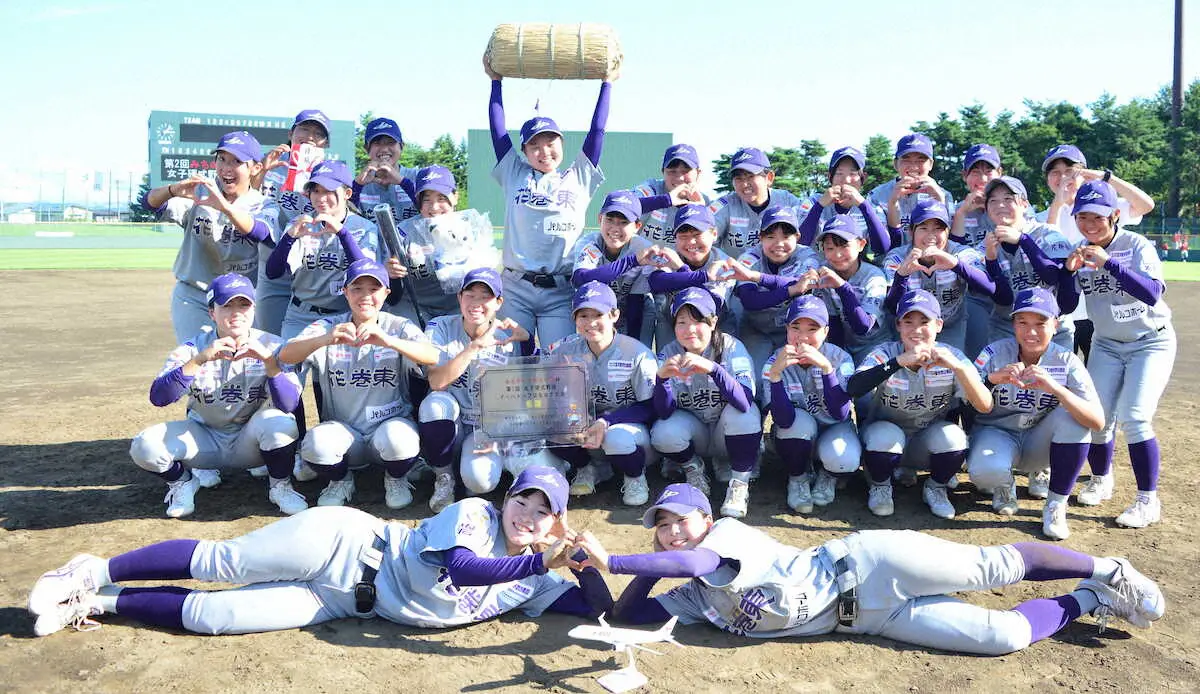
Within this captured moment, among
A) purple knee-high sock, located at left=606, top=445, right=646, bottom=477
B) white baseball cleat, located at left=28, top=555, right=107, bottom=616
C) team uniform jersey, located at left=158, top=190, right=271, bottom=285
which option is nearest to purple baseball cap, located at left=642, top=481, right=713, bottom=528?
purple knee-high sock, located at left=606, top=445, right=646, bottom=477

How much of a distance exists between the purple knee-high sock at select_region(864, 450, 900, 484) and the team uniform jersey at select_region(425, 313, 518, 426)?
2213 millimetres

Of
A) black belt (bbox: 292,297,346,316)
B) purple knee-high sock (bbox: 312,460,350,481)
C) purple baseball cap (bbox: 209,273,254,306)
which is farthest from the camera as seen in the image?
black belt (bbox: 292,297,346,316)

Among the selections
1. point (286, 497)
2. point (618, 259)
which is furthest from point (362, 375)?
point (618, 259)

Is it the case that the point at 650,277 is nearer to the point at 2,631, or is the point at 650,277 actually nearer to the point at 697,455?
the point at 697,455

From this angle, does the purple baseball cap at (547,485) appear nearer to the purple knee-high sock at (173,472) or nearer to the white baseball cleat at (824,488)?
the white baseball cleat at (824,488)

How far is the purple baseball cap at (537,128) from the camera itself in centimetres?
621

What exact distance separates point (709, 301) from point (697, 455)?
1.00 meters

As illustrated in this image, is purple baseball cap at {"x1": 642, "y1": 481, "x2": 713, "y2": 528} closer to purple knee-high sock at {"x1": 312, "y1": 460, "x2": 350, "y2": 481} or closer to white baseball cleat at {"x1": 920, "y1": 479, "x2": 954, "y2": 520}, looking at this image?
white baseball cleat at {"x1": 920, "y1": 479, "x2": 954, "y2": 520}

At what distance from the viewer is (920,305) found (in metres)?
5.06

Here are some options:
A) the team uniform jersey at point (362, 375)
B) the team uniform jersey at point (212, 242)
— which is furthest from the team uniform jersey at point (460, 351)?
the team uniform jersey at point (212, 242)

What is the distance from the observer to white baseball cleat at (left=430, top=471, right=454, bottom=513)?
544 cm

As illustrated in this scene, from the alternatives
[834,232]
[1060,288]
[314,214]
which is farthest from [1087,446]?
[314,214]

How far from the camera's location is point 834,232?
5.75 meters

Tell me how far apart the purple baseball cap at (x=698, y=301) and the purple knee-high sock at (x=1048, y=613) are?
7.43 ft
